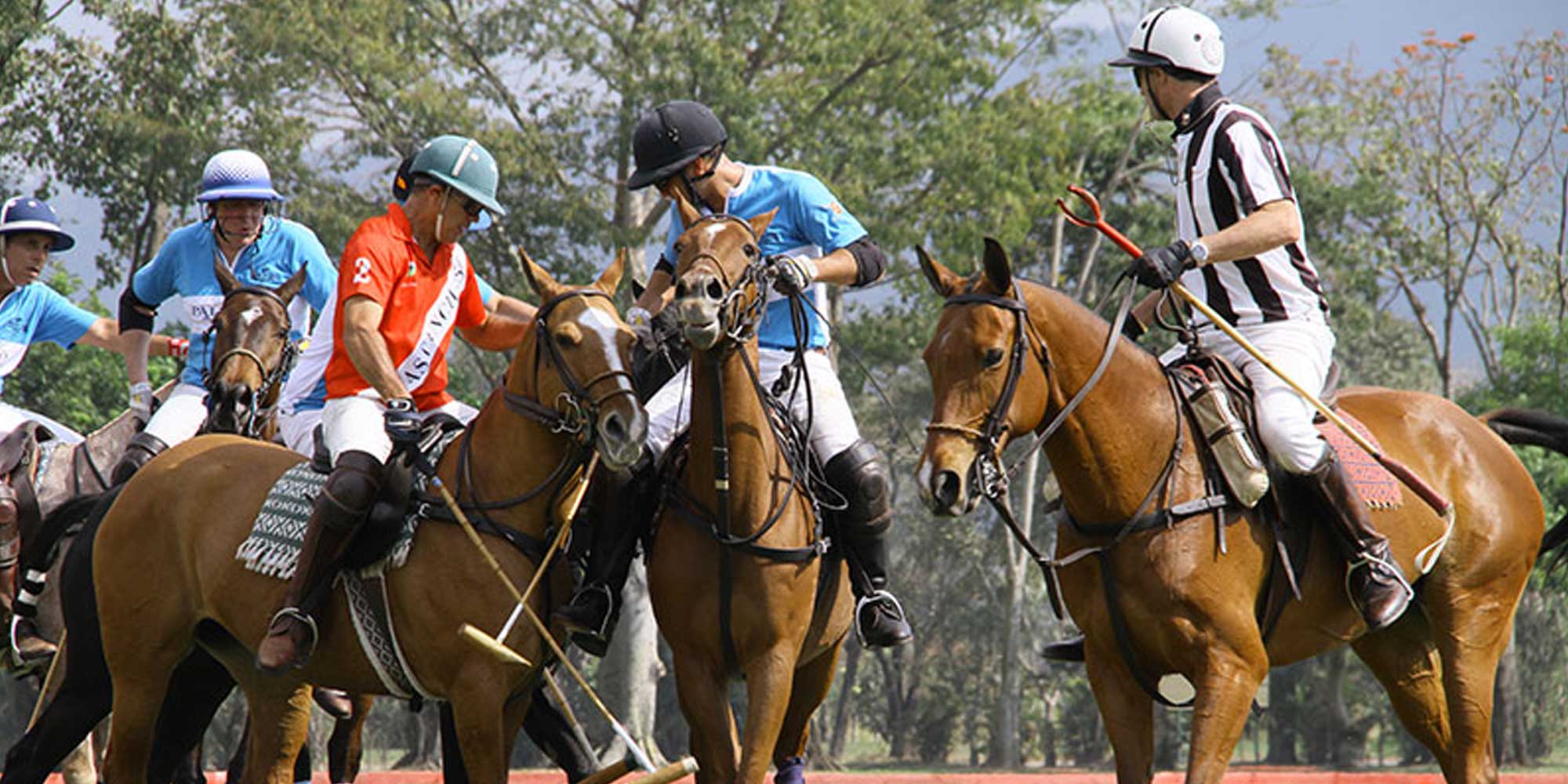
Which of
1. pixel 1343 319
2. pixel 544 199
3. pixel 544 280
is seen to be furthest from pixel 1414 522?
pixel 1343 319

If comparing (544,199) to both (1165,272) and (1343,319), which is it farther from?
(1165,272)

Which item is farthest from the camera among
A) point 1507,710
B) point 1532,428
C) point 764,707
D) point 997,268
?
point 1507,710

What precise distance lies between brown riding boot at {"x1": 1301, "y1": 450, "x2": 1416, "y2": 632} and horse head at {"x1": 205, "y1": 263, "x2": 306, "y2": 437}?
470cm

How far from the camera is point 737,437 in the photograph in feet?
21.0

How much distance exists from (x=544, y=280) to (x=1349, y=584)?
10.4 ft

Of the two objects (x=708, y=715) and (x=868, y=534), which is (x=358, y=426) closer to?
(x=708, y=715)

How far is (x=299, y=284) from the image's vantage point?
864 cm

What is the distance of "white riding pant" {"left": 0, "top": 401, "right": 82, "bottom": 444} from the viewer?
31.4 feet

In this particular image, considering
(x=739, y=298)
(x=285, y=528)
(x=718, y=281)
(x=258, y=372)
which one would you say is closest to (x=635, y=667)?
(x=258, y=372)

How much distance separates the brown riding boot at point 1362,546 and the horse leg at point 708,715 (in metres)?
2.27

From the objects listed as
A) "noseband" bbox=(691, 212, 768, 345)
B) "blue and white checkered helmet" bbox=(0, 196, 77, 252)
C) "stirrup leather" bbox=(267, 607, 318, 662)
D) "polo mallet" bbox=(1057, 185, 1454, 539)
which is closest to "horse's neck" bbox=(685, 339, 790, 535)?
"noseband" bbox=(691, 212, 768, 345)

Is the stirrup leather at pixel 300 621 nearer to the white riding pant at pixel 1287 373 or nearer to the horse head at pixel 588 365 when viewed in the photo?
the horse head at pixel 588 365

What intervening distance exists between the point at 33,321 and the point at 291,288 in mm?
2284

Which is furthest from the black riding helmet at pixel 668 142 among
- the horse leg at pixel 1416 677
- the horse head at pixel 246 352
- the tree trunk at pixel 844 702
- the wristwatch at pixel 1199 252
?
the tree trunk at pixel 844 702
